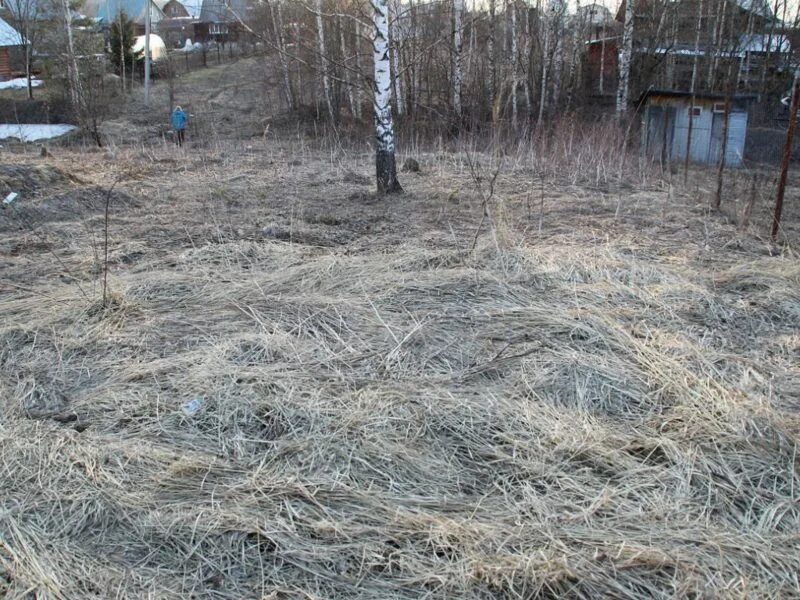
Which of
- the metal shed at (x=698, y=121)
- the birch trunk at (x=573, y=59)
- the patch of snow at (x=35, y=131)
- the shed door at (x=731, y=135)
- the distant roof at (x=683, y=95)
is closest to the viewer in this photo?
the distant roof at (x=683, y=95)

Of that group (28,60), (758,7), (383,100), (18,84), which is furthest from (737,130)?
(18,84)

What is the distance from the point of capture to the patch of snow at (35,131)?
18578mm

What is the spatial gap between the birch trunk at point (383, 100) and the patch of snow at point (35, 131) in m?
14.6

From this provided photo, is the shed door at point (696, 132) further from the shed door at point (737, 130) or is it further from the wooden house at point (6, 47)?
the wooden house at point (6, 47)

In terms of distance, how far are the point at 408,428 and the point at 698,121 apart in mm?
17490

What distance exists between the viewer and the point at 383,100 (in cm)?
760

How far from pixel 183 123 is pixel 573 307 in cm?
1401

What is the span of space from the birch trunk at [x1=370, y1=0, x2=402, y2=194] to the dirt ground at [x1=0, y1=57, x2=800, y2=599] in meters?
2.55

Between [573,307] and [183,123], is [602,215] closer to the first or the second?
[573,307]

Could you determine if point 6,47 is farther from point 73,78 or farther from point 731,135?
point 731,135

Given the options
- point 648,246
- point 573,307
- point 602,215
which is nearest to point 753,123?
point 602,215

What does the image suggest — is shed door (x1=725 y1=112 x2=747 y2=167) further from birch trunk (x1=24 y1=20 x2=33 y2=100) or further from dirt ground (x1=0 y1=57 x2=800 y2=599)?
birch trunk (x1=24 y1=20 x2=33 y2=100)

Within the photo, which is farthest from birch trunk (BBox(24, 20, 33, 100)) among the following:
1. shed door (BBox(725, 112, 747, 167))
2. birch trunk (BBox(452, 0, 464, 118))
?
shed door (BBox(725, 112, 747, 167))

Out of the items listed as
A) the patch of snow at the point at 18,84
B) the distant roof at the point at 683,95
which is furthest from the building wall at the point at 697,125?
the patch of snow at the point at 18,84
